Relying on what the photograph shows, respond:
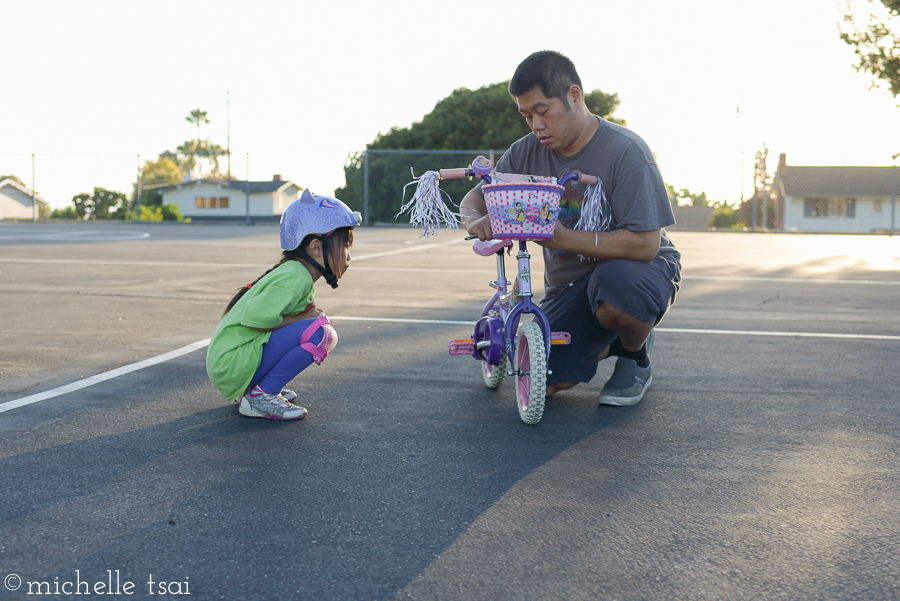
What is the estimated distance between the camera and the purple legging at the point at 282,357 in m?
3.71

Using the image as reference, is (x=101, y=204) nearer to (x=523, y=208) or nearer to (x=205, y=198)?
(x=205, y=198)

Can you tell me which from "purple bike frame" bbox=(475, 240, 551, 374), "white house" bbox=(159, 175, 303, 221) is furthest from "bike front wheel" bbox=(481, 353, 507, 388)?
"white house" bbox=(159, 175, 303, 221)

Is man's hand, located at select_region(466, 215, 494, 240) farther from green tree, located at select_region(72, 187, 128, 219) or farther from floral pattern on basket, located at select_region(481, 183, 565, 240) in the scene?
green tree, located at select_region(72, 187, 128, 219)

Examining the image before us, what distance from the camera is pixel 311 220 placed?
12.1 feet

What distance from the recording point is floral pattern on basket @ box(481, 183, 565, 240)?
3.30 meters

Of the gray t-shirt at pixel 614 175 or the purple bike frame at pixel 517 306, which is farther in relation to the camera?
the gray t-shirt at pixel 614 175

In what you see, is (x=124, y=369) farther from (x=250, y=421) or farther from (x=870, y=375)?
(x=870, y=375)

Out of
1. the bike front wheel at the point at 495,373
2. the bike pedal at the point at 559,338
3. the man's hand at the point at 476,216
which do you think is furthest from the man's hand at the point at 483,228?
the bike front wheel at the point at 495,373

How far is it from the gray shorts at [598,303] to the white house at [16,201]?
2855 cm

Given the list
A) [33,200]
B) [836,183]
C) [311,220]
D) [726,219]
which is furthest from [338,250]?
[836,183]

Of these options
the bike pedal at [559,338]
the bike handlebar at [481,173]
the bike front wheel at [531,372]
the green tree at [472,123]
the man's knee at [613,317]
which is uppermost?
the green tree at [472,123]

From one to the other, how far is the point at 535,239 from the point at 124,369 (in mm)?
2538

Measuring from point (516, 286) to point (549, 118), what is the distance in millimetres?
781

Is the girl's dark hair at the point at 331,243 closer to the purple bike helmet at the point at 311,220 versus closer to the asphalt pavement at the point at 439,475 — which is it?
the purple bike helmet at the point at 311,220
